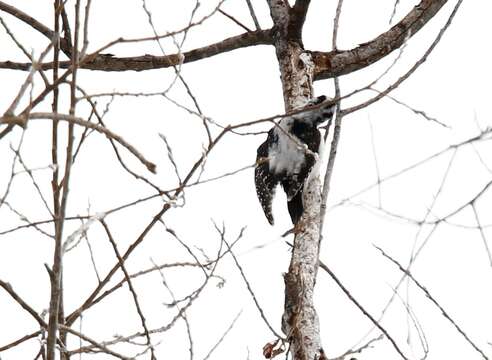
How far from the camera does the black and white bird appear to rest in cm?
515

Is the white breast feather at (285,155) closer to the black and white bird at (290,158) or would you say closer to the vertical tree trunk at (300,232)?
the black and white bird at (290,158)

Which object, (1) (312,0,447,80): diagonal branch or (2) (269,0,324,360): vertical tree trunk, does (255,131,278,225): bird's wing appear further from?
(1) (312,0,447,80): diagonal branch

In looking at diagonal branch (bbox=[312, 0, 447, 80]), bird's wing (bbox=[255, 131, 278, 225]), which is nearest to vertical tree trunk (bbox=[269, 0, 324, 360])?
diagonal branch (bbox=[312, 0, 447, 80])

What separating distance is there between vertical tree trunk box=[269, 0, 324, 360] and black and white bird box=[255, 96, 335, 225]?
0.56 feet

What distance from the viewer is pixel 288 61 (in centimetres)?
470

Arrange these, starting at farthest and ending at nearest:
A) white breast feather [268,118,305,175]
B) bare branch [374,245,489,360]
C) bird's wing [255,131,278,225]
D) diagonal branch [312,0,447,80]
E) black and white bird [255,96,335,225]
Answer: bird's wing [255,131,278,225] < white breast feather [268,118,305,175] < black and white bird [255,96,335,225] < diagonal branch [312,0,447,80] < bare branch [374,245,489,360]

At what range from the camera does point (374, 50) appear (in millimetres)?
4918

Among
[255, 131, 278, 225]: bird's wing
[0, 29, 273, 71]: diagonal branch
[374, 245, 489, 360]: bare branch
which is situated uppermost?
[0, 29, 273, 71]: diagonal branch

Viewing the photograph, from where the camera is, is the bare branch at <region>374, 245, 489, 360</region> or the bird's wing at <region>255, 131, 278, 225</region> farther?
the bird's wing at <region>255, 131, 278, 225</region>

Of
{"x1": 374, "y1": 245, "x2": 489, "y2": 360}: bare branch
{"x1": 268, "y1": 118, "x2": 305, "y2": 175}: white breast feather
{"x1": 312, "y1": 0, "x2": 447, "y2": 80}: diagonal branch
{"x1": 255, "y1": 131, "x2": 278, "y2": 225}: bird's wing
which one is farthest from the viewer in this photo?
{"x1": 255, "y1": 131, "x2": 278, "y2": 225}: bird's wing

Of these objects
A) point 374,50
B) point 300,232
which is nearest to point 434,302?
point 300,232

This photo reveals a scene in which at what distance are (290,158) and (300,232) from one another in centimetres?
157

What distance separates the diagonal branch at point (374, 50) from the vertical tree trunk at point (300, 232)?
16cm

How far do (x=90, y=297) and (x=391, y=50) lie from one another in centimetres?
280
